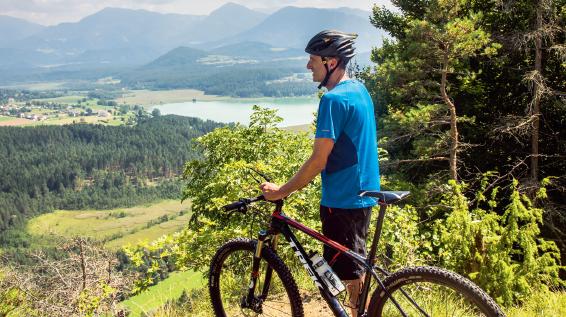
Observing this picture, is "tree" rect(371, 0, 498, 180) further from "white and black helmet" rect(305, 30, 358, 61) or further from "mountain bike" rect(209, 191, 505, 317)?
"mountain bike" rect(209, 191, 505, 317)

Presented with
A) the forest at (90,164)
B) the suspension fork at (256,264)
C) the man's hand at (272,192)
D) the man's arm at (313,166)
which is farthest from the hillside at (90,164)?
the man's arm at (313,166)

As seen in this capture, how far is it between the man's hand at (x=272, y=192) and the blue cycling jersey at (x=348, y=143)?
0.34 m

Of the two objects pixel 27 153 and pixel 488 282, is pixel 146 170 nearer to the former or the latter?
pixel 27 153

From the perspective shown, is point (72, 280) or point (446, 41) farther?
point (446, 41)

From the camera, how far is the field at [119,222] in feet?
341

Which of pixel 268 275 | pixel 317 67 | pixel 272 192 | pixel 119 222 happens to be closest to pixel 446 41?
pixel 317 67

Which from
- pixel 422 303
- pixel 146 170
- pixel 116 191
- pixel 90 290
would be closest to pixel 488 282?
pixel 422 303

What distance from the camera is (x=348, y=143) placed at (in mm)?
3109

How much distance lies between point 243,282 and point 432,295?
1.86 metres

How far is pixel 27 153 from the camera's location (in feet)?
546

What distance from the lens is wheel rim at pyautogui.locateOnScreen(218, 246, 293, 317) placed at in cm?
393

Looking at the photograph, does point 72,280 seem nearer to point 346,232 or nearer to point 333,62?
point 346,232

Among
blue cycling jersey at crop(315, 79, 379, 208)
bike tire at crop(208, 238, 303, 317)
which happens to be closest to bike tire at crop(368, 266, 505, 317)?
blue cycling jersey at crop(315, 79, 379, 208)

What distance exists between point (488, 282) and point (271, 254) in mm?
2971
